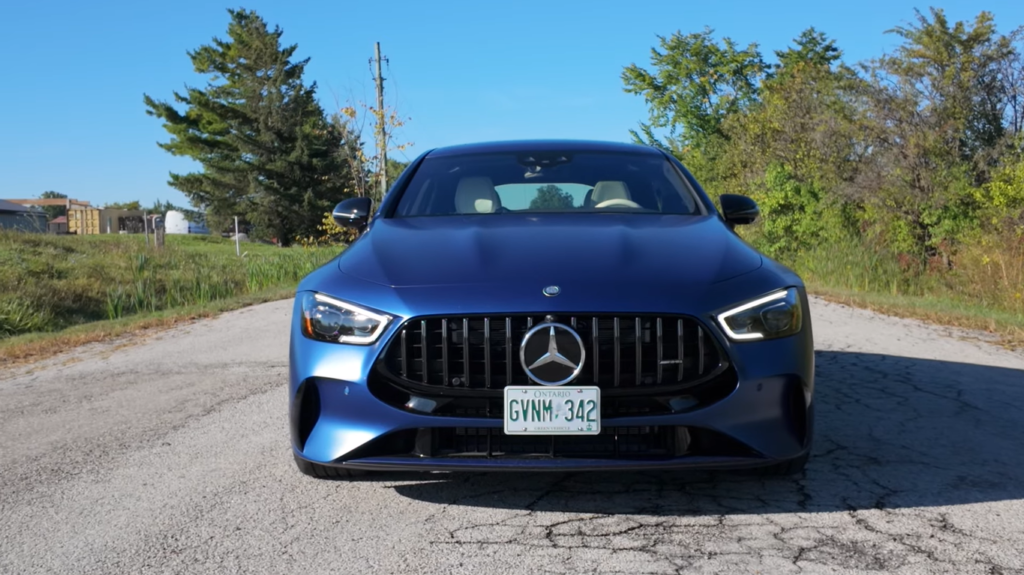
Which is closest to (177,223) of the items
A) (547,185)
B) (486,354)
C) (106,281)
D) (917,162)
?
(106,281)

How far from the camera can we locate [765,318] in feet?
10.4

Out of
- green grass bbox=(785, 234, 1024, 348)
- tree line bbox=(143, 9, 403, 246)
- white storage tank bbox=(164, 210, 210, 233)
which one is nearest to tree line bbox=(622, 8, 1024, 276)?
green grass bbox=(785, 234, 1024, 348)

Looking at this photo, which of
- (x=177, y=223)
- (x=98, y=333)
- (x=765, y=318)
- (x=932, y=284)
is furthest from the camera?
(x=177, y=223)

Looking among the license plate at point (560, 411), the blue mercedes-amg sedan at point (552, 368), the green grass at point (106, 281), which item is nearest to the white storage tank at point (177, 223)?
the green grass at point (106, 281)

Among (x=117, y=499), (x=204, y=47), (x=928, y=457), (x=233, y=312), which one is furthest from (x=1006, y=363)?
(x=204, y=47)

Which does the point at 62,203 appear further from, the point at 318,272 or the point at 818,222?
the point at 318,272

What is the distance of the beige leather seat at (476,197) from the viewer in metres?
4.57

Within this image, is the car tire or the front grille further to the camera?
the car tire

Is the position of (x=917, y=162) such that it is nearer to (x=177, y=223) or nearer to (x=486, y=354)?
(x=486, y=354)

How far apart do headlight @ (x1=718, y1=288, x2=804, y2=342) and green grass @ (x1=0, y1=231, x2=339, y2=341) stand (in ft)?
33.7

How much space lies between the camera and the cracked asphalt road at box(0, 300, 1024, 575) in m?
2.88

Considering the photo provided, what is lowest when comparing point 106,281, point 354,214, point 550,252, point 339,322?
point 106,281

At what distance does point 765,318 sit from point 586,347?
63 cm

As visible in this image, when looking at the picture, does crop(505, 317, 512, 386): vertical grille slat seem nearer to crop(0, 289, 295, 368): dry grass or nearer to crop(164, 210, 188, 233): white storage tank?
crop(0, 289, 295, 368): dry grass
